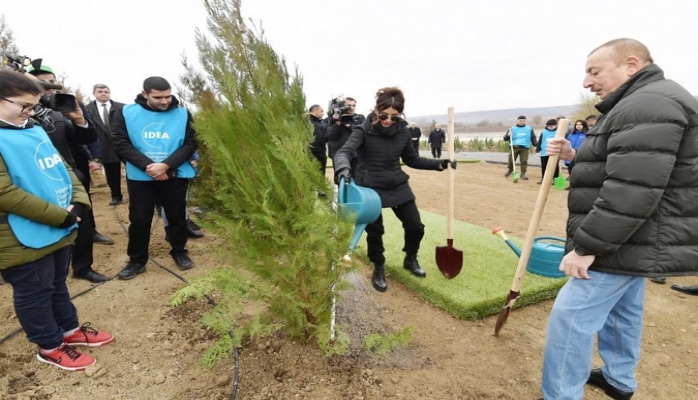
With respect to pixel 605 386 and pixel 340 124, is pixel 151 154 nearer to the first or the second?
pixel 340 124

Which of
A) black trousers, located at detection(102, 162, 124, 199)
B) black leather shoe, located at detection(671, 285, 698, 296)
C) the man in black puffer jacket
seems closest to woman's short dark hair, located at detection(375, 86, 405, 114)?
the man in black puffer jacket

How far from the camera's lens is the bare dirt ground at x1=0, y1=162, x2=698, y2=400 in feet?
7.41

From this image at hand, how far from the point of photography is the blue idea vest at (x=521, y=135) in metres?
11.6

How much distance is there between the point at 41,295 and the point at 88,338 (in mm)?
581

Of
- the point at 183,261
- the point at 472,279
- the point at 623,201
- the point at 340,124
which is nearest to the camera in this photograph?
the point at 623,201

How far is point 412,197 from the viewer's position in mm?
3654

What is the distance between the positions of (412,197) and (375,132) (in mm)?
778

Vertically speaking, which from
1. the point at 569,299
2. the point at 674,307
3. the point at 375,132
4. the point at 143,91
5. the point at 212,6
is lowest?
the point at 674,307

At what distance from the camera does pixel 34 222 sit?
7.27 feet

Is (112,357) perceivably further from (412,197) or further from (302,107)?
(412,197)

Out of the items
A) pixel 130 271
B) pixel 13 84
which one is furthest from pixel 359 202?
pixel 130 271

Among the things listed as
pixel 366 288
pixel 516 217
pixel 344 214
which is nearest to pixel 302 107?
pixel 344 214

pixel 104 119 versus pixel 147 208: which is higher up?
pixel 104 119

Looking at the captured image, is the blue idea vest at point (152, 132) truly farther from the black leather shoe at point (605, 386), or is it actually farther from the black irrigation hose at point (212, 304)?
the black leather shoe at point (605, 386)
